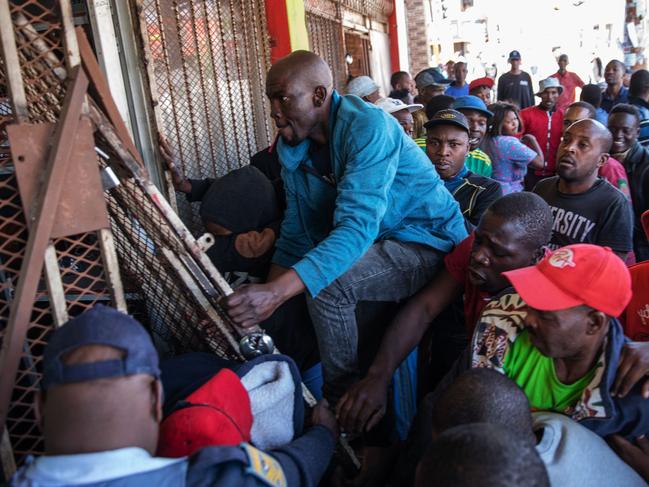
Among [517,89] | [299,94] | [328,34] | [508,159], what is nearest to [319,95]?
[299,94]

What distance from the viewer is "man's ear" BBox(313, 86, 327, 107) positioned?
238 cm

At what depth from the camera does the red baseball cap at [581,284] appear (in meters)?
1.77

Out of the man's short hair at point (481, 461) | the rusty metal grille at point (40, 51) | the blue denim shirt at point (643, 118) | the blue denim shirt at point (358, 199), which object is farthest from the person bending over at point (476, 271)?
the blue denim shirt at point (643, 118)

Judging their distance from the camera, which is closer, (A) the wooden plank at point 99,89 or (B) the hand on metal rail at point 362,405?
(A) the wooden plank at point 99,89

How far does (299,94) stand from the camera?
2.35 m

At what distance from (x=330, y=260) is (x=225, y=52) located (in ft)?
10.0

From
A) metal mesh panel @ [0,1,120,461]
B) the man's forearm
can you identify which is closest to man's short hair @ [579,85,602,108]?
the man's forearm

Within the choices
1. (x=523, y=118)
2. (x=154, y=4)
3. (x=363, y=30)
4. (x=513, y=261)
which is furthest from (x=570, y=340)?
(x=363, y=30)

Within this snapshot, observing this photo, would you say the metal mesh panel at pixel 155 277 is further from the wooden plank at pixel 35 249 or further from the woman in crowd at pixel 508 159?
the woman in crowd at pixel 508 159

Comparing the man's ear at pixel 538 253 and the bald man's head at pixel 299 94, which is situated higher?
the bald man's head at pixel 299 94

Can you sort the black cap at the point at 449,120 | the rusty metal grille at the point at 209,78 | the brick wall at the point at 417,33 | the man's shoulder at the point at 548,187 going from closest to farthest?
the man's shoulder at the point at 548,187 < the black cap at the point at 449,120 < the rusty metal grille at the point at 209,78 < the brick wall at the point at 417,33

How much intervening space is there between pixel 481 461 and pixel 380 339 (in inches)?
63.4

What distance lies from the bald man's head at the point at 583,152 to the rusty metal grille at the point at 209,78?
2578mm

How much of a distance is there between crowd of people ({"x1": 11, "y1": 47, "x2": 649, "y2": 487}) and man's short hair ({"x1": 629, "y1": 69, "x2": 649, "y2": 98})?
13.0 ft
